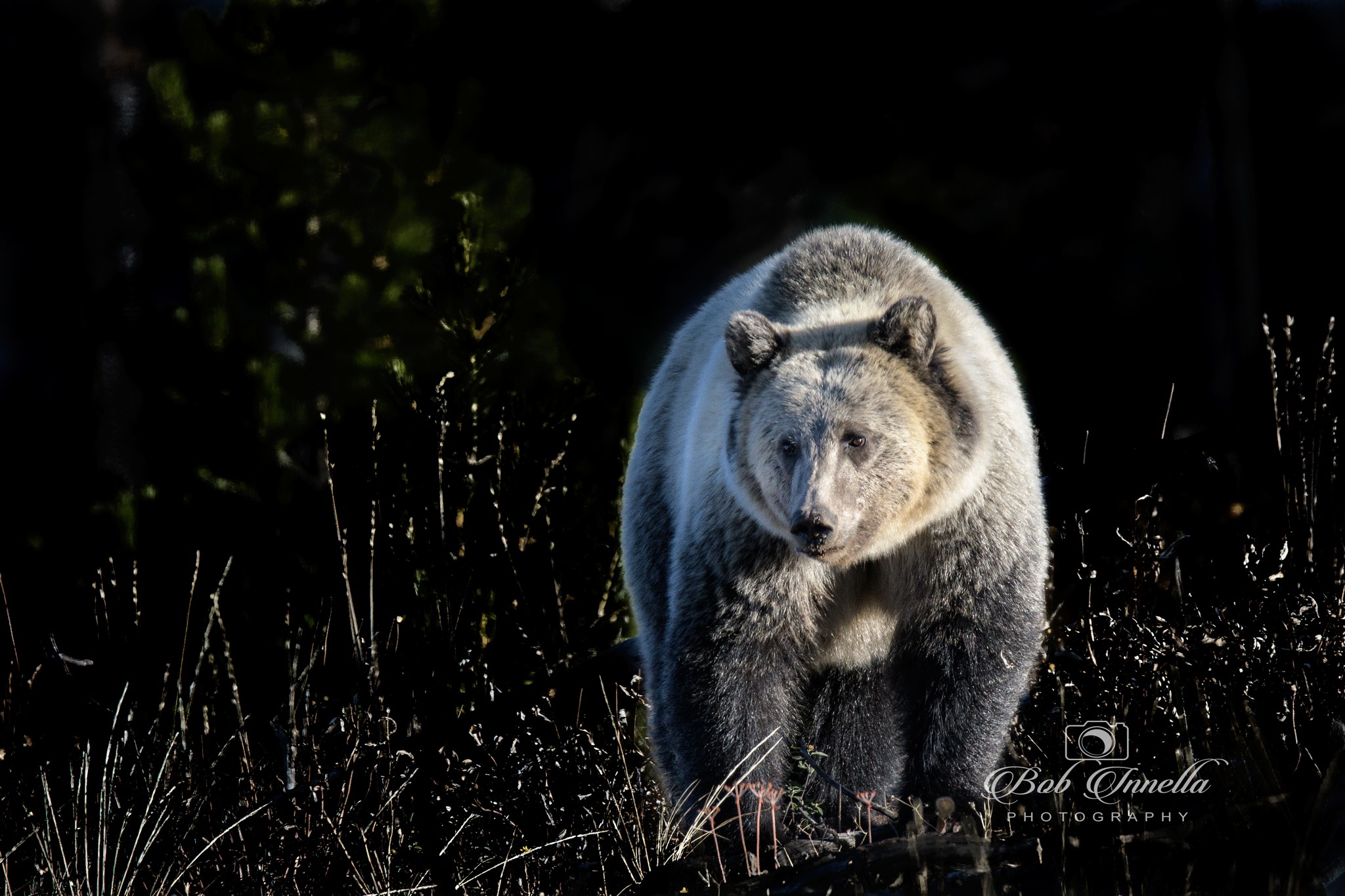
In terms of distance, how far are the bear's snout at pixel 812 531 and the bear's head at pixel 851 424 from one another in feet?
0.22

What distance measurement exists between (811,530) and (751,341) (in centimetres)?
64

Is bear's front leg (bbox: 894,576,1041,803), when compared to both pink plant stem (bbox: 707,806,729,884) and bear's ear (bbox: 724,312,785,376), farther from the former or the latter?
bear's ear (bbox: 724,312,785,376)

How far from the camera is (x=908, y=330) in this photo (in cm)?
323

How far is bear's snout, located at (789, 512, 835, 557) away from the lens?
2889 millimetres

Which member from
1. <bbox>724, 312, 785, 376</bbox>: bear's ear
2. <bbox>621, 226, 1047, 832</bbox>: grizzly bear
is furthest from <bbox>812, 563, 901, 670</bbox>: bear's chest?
<bbox>724, 312, 785, 376</bbox>: bear's ear

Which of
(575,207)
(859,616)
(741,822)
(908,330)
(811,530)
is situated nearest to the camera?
(811,530)

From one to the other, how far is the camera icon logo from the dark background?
281 cm

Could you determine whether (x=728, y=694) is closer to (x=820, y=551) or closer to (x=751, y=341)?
(x=820, y=551)

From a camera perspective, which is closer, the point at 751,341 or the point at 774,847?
the point at 774,847

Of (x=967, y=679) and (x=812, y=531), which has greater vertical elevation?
(x=812, y=531)

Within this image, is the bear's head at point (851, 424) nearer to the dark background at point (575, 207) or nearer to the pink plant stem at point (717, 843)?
the pink plant stem at point (717, 843)

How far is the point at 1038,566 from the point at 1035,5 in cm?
468

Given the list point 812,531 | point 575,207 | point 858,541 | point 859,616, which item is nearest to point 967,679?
point 859,616

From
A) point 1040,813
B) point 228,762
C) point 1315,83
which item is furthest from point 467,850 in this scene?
point 1315,83
